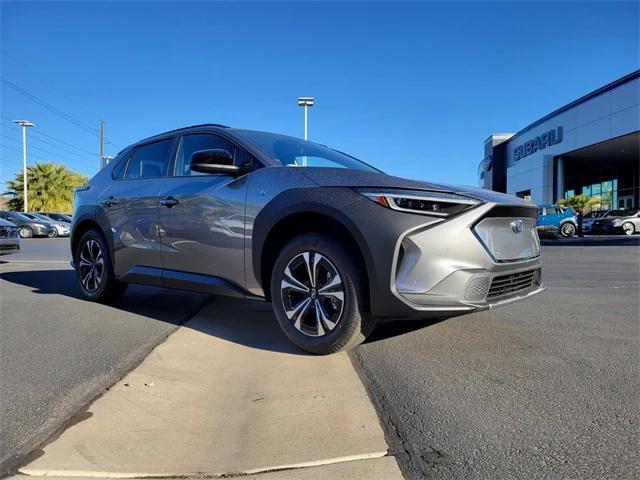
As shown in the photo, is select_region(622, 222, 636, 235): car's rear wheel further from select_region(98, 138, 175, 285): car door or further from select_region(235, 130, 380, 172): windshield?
select_region(98, 138, 175, 285): car door

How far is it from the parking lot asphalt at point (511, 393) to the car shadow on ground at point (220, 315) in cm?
50

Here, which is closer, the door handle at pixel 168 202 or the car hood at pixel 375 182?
the car hood at pixel 375 182

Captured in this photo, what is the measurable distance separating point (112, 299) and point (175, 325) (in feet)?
4.59

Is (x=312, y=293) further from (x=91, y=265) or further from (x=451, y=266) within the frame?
(x=91, y=265)

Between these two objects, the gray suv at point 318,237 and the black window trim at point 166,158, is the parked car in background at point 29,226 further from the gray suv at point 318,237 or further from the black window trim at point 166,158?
the gray suv at point 318,237

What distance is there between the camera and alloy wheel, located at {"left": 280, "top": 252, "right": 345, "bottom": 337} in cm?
337

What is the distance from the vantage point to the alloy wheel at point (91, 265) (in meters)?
5.44

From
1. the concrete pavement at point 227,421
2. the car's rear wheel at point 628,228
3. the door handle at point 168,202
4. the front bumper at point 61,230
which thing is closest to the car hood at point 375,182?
the concrete pavement at point 227,421

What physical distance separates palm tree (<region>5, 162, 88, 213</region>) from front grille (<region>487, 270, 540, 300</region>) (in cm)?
4808

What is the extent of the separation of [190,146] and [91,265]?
1.99 m

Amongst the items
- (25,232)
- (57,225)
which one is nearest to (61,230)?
(57,225)

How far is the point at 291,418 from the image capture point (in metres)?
2.62

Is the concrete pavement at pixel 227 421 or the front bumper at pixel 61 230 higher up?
the front bumper at pixel 61 230

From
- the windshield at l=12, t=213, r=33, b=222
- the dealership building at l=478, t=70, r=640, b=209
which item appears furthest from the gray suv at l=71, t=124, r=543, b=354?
the dealership building at l=478, t=70, r=640, b=209
